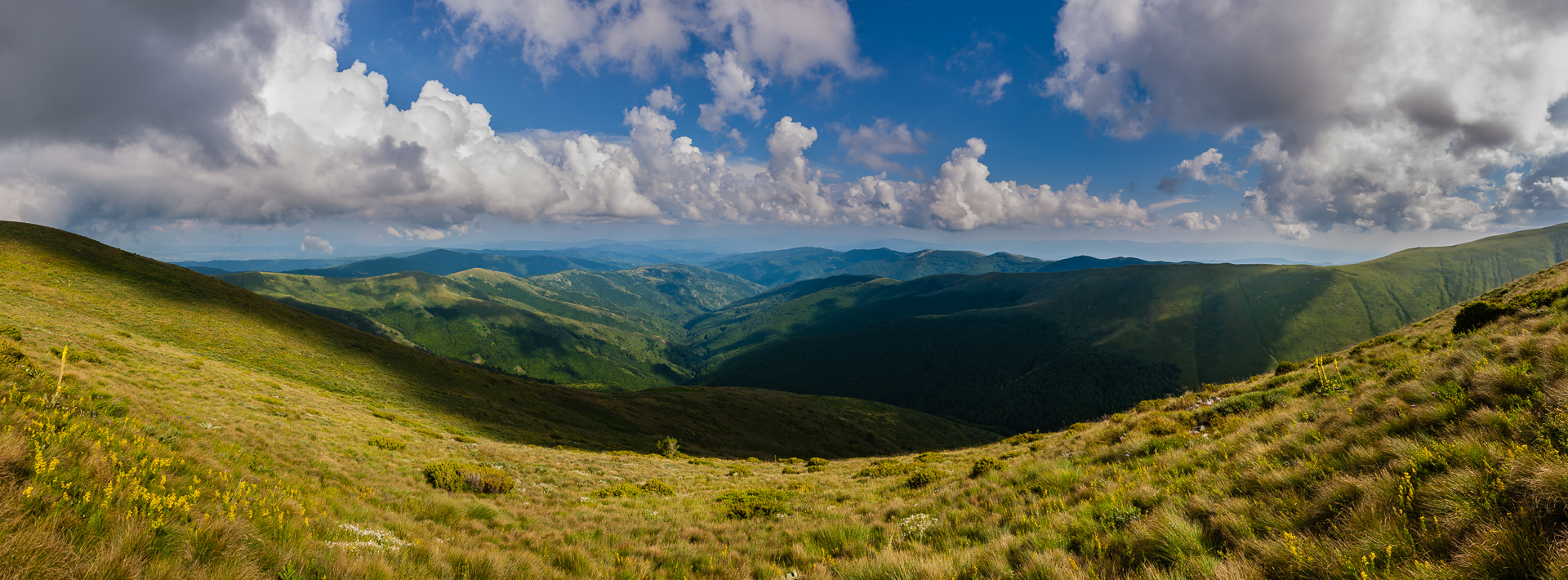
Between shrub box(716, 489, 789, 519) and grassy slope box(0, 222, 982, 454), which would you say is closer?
shrub box(716, 489, 789, 519)

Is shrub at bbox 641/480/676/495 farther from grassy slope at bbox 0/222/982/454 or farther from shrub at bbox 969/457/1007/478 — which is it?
grassy slope at bbox 0/222/982/454

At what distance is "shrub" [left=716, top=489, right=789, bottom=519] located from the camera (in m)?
12.4

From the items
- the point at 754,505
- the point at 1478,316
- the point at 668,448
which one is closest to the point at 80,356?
the point at 668,448

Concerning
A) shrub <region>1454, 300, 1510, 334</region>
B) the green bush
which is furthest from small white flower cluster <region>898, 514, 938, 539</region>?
the green bush

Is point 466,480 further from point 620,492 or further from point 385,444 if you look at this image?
point 385,444

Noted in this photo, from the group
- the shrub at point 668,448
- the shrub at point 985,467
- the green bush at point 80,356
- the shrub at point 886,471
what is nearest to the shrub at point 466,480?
the shrub at point 886,471

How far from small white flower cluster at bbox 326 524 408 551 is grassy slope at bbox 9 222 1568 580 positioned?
0.08m

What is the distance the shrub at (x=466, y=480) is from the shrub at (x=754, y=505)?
7361mm

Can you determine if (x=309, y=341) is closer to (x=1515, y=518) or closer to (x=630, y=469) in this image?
(x=630, y=469)

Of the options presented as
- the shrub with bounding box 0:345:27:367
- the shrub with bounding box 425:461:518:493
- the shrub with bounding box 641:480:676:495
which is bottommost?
the shrub with bounding box 641:480:676:495

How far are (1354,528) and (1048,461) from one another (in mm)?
7755

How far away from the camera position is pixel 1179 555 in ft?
17.7

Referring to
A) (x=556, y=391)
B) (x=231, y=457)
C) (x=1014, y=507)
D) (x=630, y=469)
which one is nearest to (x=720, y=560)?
(x=1014, y=507)

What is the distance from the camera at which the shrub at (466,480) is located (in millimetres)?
14844
